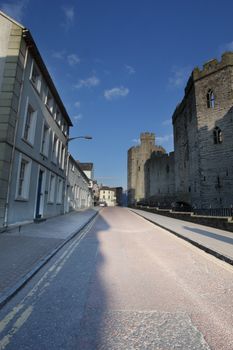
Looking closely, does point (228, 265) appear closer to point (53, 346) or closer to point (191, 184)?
point (53, 346)

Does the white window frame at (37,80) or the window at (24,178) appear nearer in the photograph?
the window at (24,178)

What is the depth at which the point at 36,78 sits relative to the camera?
1401 cm

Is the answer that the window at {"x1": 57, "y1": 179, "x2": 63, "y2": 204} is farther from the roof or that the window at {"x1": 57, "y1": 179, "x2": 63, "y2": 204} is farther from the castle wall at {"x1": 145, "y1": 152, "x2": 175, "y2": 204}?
the castle wall at {"x1": 145, "y1": 152, "x2": 175, "y2": 204}

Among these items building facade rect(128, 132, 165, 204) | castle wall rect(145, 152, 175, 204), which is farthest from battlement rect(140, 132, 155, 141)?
castle wall rect(145, 152, 175, 204)

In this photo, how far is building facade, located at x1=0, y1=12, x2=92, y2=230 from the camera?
10.3 m

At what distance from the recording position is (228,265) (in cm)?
580

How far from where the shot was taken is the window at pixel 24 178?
1207cm

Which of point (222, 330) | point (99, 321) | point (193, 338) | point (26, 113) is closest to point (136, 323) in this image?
point (99, 321)

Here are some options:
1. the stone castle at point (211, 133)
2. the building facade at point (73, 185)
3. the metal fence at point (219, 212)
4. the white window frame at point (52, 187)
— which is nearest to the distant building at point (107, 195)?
the building facade at point (73, 185)

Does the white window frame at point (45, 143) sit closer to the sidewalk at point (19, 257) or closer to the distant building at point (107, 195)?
the sidewalk at point (19, 257)

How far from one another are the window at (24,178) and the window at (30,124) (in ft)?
4.15

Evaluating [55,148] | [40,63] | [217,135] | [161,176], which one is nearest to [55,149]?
[55,148]

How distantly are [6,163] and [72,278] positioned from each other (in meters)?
7.08

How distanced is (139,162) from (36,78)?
55030 mm
